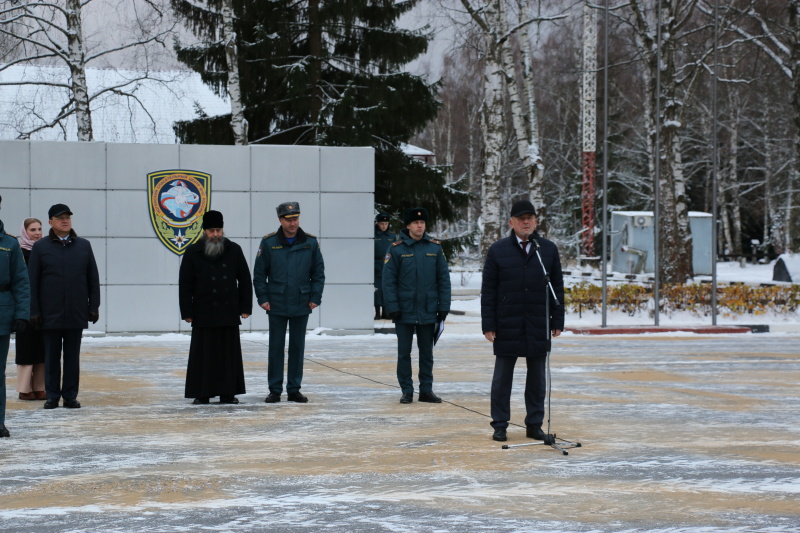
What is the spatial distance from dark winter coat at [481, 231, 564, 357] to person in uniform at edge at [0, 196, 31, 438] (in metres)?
A: 3.91

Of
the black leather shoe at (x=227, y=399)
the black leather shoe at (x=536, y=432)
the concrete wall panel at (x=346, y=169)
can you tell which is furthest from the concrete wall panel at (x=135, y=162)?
the black leather shoe at (x=536, y=432)

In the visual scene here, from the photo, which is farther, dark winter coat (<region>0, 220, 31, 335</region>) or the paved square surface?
dark winter coat (<region>0, 220, 31, 335</region>)

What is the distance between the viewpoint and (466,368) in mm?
15648

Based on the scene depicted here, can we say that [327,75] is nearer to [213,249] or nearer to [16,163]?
[16,163]

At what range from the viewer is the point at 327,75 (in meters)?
28.1

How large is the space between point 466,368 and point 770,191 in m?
48.2

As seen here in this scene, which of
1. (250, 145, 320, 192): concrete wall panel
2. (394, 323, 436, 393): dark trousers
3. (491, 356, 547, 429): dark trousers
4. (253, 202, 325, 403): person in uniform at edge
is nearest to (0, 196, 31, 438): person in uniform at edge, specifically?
(253, 202, 325, 403): person in uniform at edge

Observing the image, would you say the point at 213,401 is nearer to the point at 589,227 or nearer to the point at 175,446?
the point at 175,446

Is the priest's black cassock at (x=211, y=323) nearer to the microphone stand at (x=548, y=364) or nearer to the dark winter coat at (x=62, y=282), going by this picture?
the dark winter coat at (x=62, y=282)

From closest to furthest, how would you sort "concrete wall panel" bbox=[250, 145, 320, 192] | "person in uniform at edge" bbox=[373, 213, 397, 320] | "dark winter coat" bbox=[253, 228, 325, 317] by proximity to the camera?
"dark winter coat" bbox=[253, 228, 325, 317]
"concrete wall panel" bbox=[250, 145, 320, 192]
"person in uniform at edge" bbox=[373, 213, 397, 320]

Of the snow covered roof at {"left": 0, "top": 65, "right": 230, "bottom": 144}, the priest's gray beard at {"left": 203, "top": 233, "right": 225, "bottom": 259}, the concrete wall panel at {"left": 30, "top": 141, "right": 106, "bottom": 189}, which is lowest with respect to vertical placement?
the priest's gray beard at {"left": 203, "top": 233, "right": 225, "bottom": 259}

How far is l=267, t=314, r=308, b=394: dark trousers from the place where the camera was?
1205 cm

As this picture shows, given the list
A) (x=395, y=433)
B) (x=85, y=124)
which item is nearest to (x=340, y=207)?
(x=85, y=124)

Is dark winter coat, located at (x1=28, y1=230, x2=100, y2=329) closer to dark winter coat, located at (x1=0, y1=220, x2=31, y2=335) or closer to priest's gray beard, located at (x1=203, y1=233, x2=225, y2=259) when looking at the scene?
priest's gray beard, located at (x1=203, y1=233, x2=225, y2=259)
